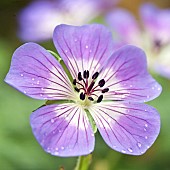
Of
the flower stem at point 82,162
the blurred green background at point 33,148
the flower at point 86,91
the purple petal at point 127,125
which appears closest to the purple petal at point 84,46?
the flower at point 86,91

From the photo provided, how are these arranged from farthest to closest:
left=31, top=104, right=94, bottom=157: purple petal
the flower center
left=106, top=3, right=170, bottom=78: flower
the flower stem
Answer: left=106, top=3, right=170, bottom=78: flower, the flower center, the flower stem, left=31, top=104, right=94, bottom=157: purple petal

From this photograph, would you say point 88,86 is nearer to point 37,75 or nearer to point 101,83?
point 101,83

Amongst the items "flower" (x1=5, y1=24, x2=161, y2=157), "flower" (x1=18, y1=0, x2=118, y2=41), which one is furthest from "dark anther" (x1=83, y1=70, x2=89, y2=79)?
"flower" (x1=18, y1=0, x2=118, y2=41)

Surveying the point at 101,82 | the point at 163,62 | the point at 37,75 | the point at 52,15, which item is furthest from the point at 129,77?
the point at 52,15

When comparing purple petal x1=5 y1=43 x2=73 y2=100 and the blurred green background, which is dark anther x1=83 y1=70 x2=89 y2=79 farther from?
the blurred green background

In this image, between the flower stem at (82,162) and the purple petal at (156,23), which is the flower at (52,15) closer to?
the purple petal at (156,23)
